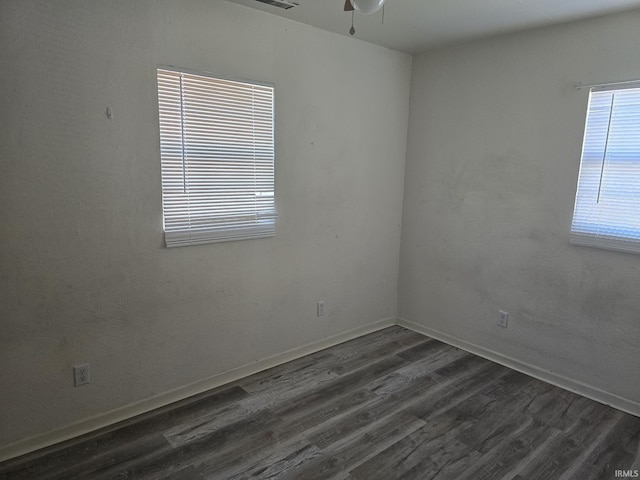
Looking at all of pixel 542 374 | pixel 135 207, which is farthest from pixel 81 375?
pixel 542 374

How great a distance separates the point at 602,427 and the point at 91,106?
3.51m

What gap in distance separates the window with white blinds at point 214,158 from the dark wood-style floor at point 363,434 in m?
1.12

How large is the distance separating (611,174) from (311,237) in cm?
210

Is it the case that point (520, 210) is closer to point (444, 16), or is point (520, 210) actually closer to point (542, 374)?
point (542, 374)

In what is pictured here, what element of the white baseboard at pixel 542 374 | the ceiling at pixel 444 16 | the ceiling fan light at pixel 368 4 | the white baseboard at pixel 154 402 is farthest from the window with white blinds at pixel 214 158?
the white baseboard at pixel 542 374

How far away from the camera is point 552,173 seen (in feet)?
9.45

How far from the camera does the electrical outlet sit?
7.42 feet

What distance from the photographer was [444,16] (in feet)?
8.79

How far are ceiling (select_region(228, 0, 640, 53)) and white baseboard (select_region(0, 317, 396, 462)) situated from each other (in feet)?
8.15

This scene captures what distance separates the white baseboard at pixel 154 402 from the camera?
7.09 ft

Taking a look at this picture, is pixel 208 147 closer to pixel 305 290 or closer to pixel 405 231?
pixel 305 290

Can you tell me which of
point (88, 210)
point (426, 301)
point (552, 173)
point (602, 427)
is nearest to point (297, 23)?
point (88, 210)

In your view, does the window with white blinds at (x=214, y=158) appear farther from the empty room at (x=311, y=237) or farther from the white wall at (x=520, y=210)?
the white wall at (x=520, y=210)

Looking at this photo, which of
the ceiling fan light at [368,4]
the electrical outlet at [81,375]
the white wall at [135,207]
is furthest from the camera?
the electrical outlet at [81,375]
